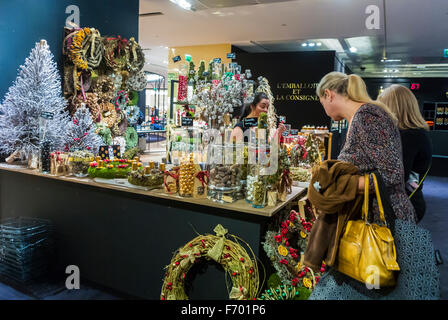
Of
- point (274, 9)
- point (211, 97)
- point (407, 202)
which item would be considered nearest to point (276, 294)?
point (407, 202)

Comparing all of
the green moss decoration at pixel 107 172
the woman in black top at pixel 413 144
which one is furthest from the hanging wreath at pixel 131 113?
the woman in black top at pixel 413 144

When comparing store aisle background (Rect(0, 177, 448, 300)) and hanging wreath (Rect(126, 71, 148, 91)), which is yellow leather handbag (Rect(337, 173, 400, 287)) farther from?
hanging wreath (Rect(126, 71, 148, 91))

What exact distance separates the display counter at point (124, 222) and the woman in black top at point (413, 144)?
2.51 ft

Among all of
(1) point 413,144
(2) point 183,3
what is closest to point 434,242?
(1) point 413,144

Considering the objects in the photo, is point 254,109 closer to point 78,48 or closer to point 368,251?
point 78,48

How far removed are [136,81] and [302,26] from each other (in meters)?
4.25

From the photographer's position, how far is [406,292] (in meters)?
1.52

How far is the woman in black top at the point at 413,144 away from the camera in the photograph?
2191 millimetres

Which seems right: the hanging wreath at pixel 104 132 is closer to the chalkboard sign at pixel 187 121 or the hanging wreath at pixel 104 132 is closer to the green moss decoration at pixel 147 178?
the chalkboard sign at pixel 187 121

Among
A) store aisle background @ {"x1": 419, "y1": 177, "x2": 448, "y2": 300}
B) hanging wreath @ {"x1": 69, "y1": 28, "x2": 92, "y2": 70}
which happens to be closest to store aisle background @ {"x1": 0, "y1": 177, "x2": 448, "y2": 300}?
store aisle background @ {"x1": 419, "y1": 177, "x2": 448, "y2": 300}

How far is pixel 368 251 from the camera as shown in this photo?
1474 mm

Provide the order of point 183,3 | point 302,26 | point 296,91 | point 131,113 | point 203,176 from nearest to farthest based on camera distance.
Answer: point 203,176
point 131,113
point 183,3
point 302,26
point 296,91

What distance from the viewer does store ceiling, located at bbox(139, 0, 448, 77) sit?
5801mm

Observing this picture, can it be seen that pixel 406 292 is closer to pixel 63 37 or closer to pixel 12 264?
pixel 12 264
